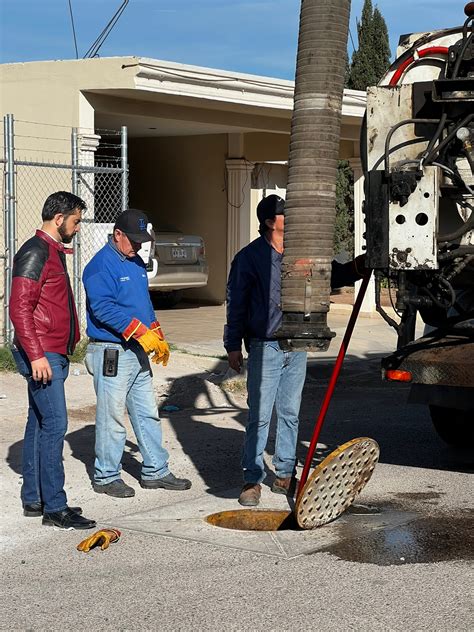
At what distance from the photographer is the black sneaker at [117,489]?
24.9ft

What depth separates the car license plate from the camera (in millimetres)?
18344

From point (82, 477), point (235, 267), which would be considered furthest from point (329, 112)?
point (82, 477)

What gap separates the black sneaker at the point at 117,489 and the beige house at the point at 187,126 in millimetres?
7270

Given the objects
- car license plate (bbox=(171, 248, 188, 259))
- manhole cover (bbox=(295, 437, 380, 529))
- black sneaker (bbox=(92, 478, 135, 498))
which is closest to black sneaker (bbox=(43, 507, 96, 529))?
black sneaker (bbox=(92, 478, 135, 498))

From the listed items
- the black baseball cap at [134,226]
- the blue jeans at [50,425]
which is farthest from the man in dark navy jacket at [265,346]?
the blue jeans at [50,425]

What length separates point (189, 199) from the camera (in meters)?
20.6

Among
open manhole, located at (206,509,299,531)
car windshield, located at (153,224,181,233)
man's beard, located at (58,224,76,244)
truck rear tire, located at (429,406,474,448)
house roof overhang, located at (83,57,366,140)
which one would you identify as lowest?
open manhole, located at (206,509,299,531)

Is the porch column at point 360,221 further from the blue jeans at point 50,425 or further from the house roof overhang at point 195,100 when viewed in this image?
the blue jeans at point 50,425

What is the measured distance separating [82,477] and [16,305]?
73.2 inches

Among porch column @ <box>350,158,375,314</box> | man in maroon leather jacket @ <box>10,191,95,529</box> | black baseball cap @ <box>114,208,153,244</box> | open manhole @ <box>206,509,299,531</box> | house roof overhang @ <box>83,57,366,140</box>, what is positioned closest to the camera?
man in maroon leather jacket @ <box>10,191,95,529</box>

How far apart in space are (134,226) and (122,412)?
1.22 metres

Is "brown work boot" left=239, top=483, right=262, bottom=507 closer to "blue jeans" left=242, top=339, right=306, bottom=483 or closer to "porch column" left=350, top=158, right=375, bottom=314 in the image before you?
"blue jeans" left=242, top=339, right=306, bottom=483

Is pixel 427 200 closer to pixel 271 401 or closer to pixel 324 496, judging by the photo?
pixel 271 401

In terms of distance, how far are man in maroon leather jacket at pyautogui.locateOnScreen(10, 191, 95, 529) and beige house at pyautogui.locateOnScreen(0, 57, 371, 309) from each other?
731 cm
